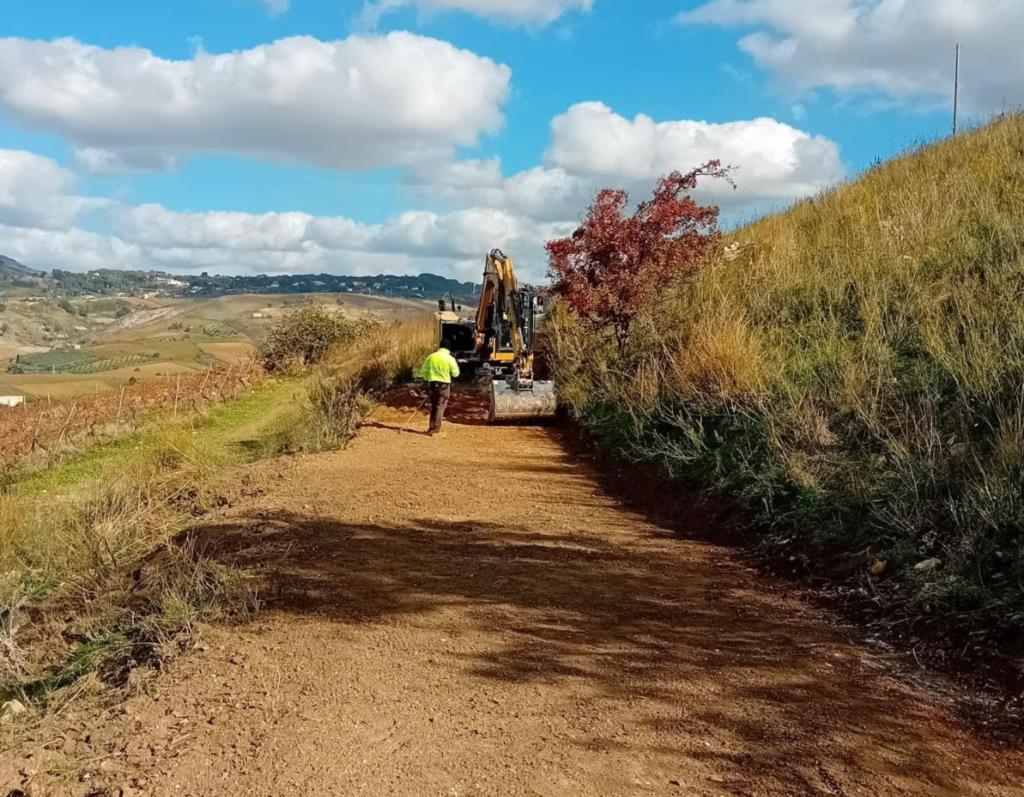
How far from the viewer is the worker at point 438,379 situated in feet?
46.3

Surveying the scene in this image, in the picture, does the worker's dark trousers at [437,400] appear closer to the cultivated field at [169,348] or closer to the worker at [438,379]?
the worker at [438,379]

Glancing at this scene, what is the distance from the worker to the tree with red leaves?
2.39 m

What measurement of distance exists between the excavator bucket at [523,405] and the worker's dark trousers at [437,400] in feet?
3.55

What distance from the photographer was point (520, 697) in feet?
13.9

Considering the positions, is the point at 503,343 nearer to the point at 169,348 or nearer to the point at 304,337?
the point at 304,337

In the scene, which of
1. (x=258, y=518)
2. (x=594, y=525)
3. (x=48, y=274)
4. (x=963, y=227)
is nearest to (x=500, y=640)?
(x=594, y=525)

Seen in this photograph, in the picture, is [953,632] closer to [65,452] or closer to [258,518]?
[258,518]

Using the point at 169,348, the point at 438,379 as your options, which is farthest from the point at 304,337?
the point at 169,348

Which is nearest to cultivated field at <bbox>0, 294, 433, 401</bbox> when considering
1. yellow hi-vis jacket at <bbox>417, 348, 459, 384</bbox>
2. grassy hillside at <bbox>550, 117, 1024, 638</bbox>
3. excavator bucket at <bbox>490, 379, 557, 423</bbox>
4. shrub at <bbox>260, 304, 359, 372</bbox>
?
shrub at <bbox>260, 304, 359, 372</bbox>

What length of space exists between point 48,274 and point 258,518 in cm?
19639

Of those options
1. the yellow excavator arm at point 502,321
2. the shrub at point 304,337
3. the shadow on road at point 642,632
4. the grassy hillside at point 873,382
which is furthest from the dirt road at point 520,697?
the shrub at point 304,337

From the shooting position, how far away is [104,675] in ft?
17.2

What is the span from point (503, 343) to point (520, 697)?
13.0 meters

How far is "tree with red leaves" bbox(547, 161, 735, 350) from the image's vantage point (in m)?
14.2
